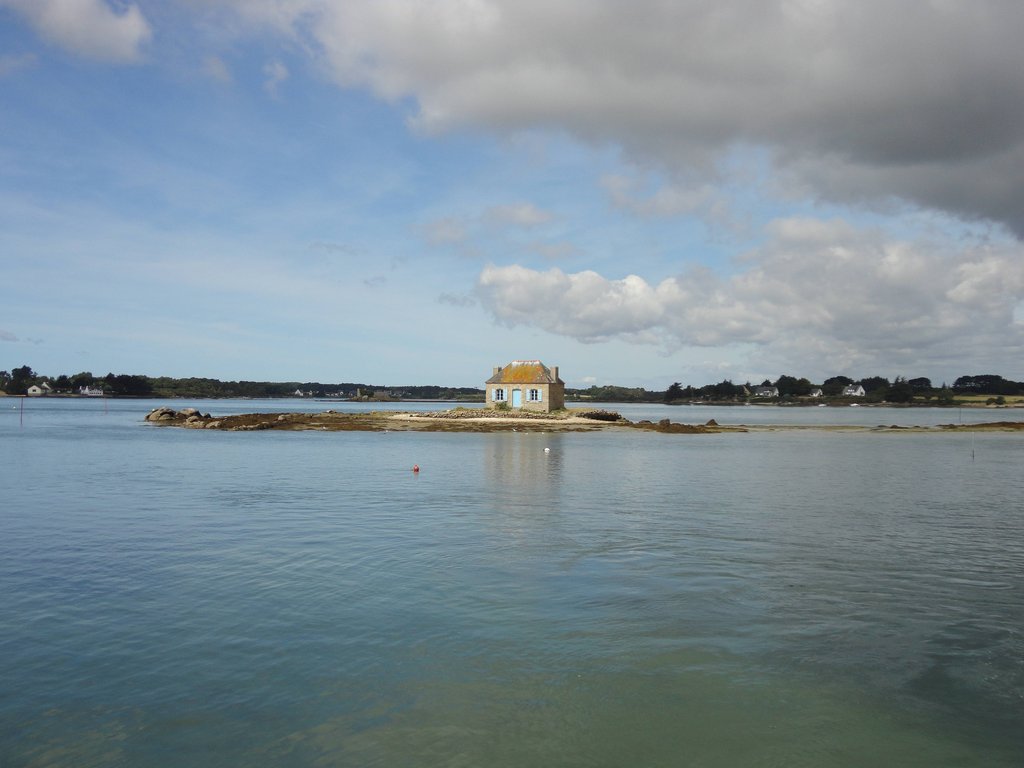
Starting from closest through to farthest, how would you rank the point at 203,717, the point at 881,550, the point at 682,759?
the point at 682,759
the point at 203,717
the point at 881,550

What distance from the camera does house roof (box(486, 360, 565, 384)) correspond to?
264ft

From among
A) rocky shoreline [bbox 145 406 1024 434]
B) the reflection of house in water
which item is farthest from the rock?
the reflection of house in water

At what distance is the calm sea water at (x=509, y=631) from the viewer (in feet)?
25.2

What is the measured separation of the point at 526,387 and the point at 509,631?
7034 cm

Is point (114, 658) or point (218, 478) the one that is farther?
point (218, 478)

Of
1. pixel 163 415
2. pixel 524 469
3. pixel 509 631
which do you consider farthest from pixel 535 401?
pixel 509 631

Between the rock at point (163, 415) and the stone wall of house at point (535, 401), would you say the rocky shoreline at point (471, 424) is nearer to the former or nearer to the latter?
the rock at point (163, 415)

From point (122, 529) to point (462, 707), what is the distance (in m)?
14.9

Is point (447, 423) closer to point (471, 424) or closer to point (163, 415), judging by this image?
point (471, 424)

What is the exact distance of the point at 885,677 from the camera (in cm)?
935

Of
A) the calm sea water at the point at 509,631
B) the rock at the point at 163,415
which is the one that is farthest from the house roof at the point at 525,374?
the calm sea water at the point at 509,631

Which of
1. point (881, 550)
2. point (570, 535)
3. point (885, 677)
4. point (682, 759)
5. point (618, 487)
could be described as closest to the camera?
point (682, 759)

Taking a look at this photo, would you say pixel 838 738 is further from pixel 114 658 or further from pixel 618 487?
pixel 618 487

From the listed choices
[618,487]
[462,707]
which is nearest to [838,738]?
[462,707]
